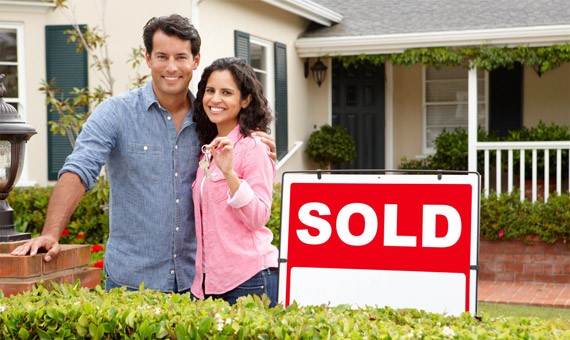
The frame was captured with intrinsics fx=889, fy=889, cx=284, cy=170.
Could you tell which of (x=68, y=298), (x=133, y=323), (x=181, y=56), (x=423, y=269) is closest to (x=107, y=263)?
(x=68, y=298)

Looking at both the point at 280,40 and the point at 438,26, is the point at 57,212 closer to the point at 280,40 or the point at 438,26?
the point at 280,40

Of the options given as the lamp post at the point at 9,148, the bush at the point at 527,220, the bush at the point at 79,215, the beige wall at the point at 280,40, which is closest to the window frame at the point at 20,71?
the bush at the point at 79,215

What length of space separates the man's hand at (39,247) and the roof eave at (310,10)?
7817 mm

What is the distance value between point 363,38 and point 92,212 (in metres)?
4.66

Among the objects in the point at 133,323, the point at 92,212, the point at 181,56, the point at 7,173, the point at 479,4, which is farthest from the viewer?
the point at 479,4

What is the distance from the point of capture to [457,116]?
1335cm

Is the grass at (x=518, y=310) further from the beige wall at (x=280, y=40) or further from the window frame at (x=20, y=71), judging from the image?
the window frame at (x=20, y=71)

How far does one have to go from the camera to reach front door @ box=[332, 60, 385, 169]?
13.1 meters

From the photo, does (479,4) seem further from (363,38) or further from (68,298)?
(68,298)

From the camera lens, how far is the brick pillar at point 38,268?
134 inches

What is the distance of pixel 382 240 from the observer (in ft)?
10.9

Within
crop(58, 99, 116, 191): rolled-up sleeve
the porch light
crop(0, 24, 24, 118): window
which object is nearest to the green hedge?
crop(58, 99, 116, 191): rolled-up sleeve

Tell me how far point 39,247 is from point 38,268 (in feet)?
0.49

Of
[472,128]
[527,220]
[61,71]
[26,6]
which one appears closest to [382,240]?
[527,220]
